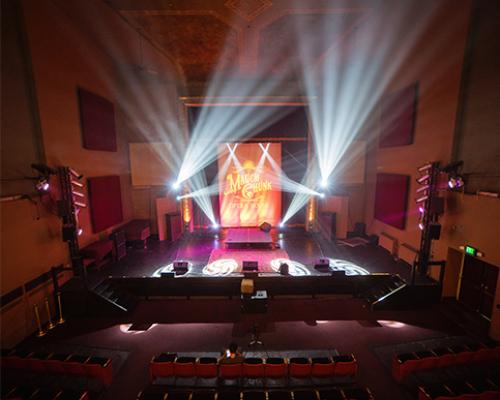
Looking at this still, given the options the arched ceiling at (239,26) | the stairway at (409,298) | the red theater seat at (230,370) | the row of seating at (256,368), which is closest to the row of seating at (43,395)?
the row of seating at (256,368)

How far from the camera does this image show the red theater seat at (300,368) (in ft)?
16.2

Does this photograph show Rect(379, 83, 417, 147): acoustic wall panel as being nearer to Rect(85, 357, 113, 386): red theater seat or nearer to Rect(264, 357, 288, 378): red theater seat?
Rect(264, 357, 288, 378): red theater seat

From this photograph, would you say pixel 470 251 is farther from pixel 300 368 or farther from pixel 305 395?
pixel 305 395

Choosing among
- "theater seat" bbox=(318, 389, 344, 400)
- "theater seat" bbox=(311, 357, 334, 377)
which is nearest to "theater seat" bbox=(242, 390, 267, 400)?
"theater seat" bbox=(318, 389, 344, 400)

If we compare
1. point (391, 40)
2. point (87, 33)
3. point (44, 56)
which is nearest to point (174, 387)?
point (44, 56)

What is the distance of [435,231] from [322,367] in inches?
222

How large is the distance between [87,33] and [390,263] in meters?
14.2

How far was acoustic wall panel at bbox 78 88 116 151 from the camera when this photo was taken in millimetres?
8922

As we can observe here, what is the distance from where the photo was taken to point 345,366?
4930 mm

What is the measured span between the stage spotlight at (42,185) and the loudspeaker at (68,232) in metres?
1.24

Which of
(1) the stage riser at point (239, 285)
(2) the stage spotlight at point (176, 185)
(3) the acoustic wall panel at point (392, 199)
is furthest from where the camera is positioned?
(2) the stage spotlight at point (176, 185)

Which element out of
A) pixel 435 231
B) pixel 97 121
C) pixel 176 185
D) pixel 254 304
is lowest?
pixel 254 304

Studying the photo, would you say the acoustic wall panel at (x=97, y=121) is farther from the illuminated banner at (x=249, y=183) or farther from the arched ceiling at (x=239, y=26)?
the illuminated banner at (x=249, y=183)

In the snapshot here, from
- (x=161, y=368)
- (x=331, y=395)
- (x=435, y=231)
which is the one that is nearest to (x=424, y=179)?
(x=435, y=231)
